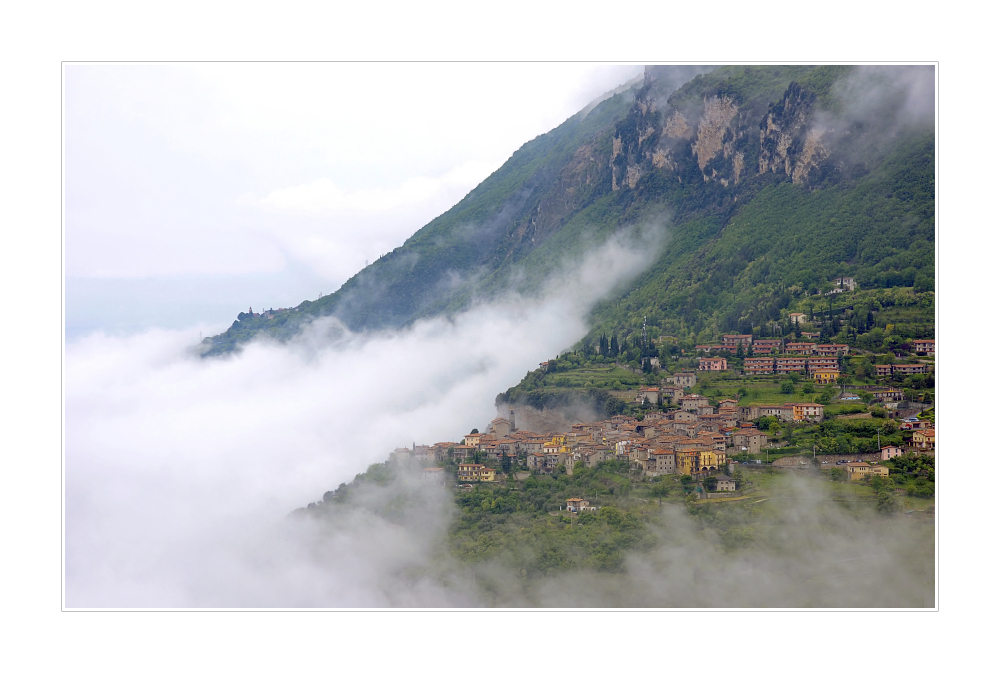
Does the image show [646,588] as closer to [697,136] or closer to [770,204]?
[770,204]

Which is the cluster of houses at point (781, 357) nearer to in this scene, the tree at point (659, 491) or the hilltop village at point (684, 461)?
the hilltop village at point (684, 461)

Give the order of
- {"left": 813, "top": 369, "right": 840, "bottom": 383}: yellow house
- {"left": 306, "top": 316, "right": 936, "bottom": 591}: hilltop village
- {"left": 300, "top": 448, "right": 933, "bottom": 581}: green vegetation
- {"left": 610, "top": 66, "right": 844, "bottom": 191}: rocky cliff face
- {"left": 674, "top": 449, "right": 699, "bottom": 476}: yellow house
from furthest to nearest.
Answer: {"left": 610, "top": 66, "right": 844, "bottom": 191}: rocky cliff face < {"left": 813, "top": 369, "right": 840, "bottom": 383}: yellow house < {"left": 674, "top": 449, "right": 699, "bottom": 476}: yellow house < {"left": 306, "top": 316, "right": 936, "bottom": 591}: hilltop village < {"left": 300, "top": 448, "right": 933, "bottom": 581}: green vegetation

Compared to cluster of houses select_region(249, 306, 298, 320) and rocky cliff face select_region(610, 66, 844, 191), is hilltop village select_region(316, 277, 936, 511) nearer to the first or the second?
→ rocky cliff face select_region(610, 66, 844, 191)

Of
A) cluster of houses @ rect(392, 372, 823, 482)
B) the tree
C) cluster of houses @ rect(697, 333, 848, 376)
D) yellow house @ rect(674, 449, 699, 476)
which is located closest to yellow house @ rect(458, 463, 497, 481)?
cluster of houses @ rect(392, 372, 823, 482)

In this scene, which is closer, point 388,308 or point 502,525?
point 502,525

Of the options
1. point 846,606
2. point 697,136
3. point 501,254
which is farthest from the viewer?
point 501,254

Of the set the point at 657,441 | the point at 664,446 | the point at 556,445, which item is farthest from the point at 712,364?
the point at 556,445

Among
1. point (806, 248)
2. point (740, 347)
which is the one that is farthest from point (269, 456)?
point (806, 248)

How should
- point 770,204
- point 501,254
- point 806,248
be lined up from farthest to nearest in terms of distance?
point 501,254 → point 770,204 → point 806,248
